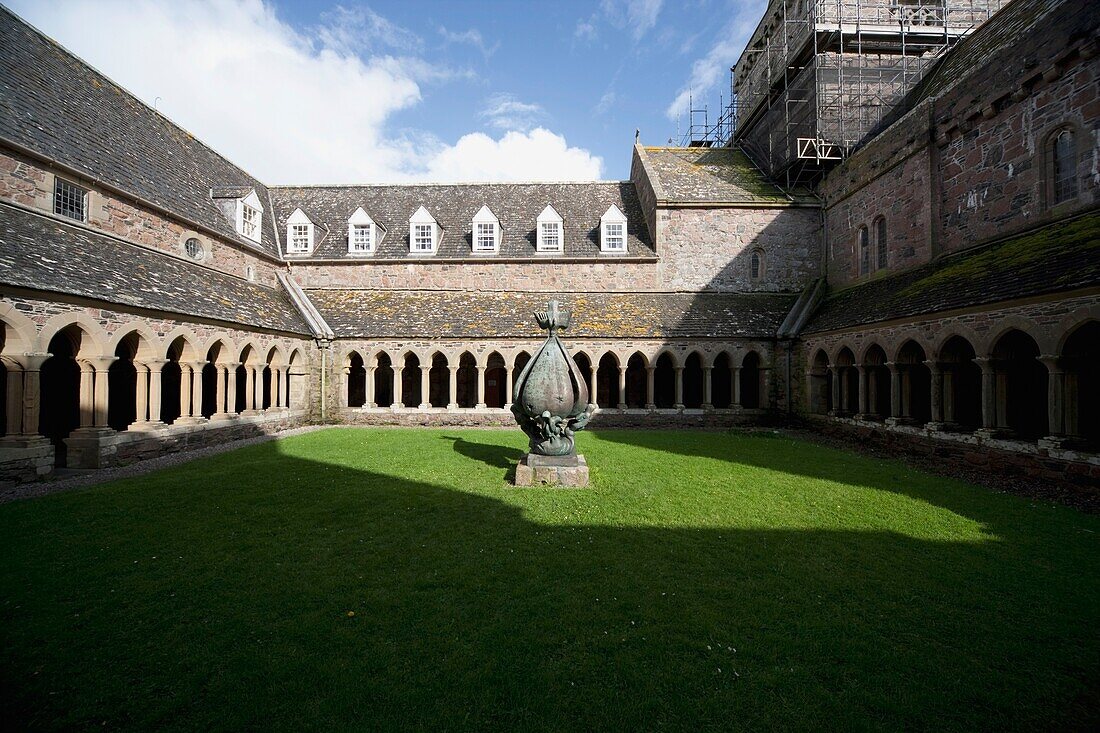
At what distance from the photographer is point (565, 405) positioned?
381 inches

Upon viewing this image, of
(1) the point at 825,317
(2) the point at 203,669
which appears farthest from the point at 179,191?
(1) the point at 825,317

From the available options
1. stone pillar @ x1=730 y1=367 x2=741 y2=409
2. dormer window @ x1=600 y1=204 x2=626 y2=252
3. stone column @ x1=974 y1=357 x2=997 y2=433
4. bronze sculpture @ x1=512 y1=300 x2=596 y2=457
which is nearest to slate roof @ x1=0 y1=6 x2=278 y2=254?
bronze sculpture @ x1=512 y1=300 x2=596 y2=457

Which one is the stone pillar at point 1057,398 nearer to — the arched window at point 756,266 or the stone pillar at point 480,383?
the arched window at point 756,266

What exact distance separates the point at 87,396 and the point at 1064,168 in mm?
26239

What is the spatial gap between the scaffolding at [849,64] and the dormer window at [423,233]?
17.8m

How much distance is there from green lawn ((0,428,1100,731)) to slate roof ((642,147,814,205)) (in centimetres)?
1741

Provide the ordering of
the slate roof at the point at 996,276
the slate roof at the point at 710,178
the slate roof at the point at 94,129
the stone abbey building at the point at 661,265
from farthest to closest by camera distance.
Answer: the slate roof at the point at 710,178 < the slate roof at the point at 94,129 < the stone abbey building at the point at 661,265 < the slate roof at the point at 996,276

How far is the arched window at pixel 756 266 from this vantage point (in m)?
22.8

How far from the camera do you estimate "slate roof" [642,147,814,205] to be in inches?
893

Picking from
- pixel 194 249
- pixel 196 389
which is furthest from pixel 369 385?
pixel 194 249

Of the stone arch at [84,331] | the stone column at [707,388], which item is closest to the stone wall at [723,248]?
the stone column at [707,388]

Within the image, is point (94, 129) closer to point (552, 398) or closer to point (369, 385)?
point (369, 385)

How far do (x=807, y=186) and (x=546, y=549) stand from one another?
960 inches

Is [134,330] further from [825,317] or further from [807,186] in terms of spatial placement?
[807,186]
